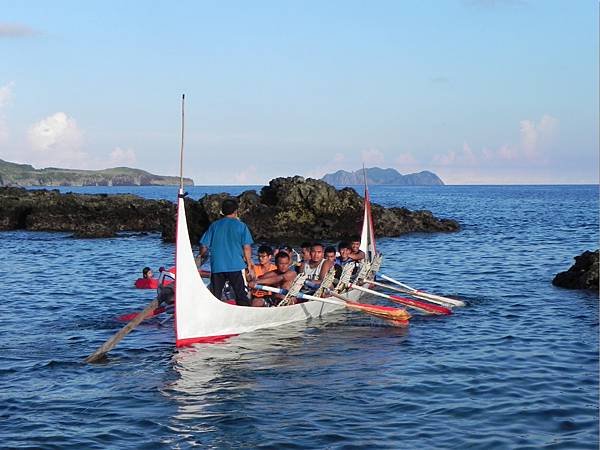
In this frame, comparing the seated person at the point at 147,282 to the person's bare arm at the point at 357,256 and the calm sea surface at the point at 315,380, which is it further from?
the person's bare arm at the point at 357,256

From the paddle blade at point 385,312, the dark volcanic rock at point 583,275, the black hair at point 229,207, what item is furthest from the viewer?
the dark volcanic rock at point 583,275

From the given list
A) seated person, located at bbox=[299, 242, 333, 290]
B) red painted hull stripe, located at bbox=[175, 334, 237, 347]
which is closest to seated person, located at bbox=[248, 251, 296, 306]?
seated person, located at bbox=[299, 242, 333, 290]

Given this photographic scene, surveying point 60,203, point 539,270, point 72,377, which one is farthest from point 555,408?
point 60,203

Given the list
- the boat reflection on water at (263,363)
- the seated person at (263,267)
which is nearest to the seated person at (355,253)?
the boat reflection on water at (263,363)

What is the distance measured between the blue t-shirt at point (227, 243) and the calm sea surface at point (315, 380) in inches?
62.2

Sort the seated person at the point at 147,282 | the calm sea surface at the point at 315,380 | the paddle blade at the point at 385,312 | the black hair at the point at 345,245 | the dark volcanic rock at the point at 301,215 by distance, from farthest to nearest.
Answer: the dark volcanic rock at the point at 301,215 < the seated person at the point at 147,282 < the black hair at the point at 345,245 < the paddle blade at the point at 385,312 < the calm sea surface at the point at 315,380

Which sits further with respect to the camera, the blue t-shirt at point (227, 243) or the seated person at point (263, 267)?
the seated person at point (263, 267)

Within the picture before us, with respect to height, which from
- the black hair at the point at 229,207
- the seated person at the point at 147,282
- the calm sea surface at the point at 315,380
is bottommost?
the calm sea surface at the point at 315,380

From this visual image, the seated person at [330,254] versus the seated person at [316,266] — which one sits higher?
the seated person at [330,254]

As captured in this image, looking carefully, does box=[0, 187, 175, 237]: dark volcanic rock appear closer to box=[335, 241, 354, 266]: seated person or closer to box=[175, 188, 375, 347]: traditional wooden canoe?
box=[335, 241, 354, 266]: seated person

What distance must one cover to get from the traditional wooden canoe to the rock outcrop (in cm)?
2708

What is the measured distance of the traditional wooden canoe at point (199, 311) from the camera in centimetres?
1355

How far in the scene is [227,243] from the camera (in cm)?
1454

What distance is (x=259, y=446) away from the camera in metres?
9.12
